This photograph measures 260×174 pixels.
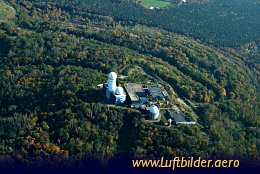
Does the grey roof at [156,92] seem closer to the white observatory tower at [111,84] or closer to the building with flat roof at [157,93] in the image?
the building with flat roof at [157,93]

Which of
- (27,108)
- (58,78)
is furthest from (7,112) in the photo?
(58,78)

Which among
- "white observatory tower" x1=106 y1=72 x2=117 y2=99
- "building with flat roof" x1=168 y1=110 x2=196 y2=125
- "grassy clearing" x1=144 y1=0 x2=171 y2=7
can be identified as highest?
"grassy clearing" x1=144 y1=0 x2=171 y2=7

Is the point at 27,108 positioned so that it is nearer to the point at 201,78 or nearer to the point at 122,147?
the point at 122,147

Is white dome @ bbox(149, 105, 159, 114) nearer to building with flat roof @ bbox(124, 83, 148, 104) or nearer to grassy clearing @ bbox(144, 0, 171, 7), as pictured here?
building with flat roof @ bbox(124, 83, 148, 104)

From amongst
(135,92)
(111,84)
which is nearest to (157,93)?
(135,92)

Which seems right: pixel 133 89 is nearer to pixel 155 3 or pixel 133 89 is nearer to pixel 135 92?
pixel 135 92

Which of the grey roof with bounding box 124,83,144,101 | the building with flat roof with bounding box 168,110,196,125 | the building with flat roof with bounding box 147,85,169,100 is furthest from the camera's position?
the building with flat roof with bounding box 147,85,169,100

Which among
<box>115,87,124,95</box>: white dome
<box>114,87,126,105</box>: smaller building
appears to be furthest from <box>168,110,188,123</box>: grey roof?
<box>115,87,124,95</box>: white dome
